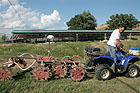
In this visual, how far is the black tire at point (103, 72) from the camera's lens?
5473mm

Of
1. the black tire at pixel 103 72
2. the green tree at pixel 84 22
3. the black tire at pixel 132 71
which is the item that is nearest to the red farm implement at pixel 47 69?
the black tire at pixel 103 72

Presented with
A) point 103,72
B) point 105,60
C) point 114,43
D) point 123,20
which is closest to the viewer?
point 103,72

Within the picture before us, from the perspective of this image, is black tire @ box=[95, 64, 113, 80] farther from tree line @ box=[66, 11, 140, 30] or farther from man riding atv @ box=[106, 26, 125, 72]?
tree line @ box=[66, 11, 140, 30]

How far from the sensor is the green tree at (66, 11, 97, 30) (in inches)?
2292

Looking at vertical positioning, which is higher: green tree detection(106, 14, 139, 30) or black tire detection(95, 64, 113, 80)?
green tree detection(106, 14, 139, 30)

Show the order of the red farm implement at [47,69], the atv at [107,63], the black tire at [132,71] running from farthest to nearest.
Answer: the black tire at [132,71] < the atv at [107,63] < the red farm implement at [47,69]

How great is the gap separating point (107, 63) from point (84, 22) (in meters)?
55.5

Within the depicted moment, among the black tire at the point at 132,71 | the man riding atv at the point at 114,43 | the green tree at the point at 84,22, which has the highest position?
the green tree at the point at 84,22

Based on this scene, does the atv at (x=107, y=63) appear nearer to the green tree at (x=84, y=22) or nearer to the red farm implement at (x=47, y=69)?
the red farm implement at (x=47, y=69)

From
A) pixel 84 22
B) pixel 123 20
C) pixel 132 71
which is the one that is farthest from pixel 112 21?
pixel 132 71

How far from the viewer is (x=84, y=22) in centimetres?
6022

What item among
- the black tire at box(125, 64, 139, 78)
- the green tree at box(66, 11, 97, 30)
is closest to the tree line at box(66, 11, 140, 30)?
the green tree at box(66, 11, 97, 30)

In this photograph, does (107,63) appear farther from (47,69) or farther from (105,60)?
(47,69)

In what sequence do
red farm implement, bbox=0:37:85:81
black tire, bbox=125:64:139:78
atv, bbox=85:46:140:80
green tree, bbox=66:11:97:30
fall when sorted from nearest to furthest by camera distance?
red farm implement, bbox=0:37:85:81
atv, bbox=85:46:140:80
black tire, bbox=125:64:139:78
green tree, bbox=66:11:97:30
